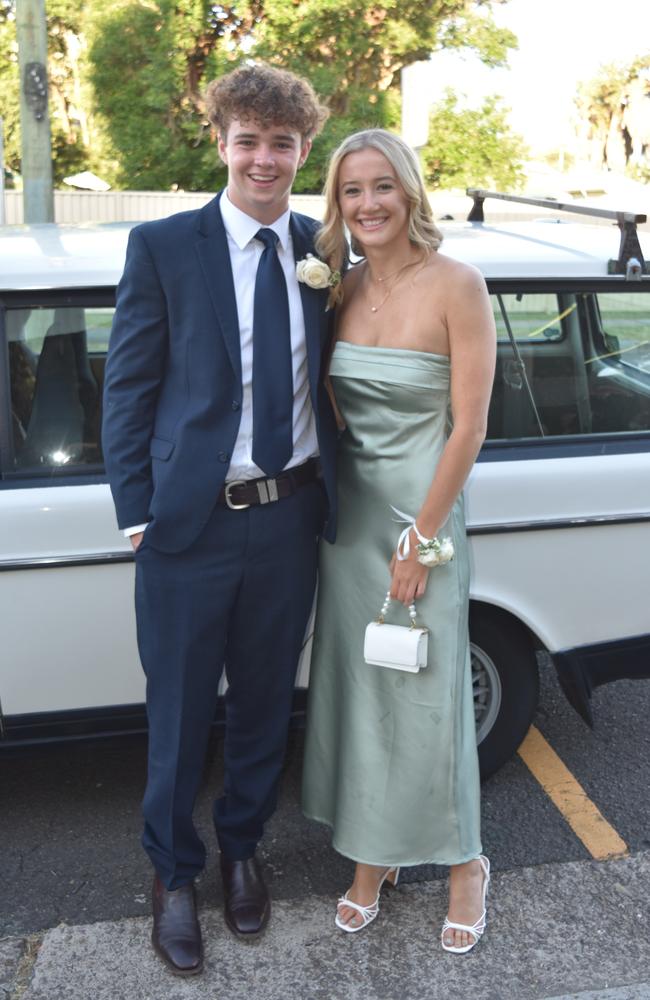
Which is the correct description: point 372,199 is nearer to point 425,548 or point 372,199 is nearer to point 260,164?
point 260,164

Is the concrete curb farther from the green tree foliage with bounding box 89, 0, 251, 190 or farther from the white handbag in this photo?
the green tree foliage with bounding box 89, 0, 251, 190

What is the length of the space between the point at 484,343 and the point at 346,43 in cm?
1579

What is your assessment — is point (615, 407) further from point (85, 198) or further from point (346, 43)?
point (85, 198)

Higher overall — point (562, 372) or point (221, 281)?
point (221, 281)

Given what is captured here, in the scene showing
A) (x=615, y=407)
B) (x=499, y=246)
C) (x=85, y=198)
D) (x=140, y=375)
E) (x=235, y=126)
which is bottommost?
(x=85, y=198)

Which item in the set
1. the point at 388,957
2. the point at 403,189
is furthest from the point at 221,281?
the point at 388,957

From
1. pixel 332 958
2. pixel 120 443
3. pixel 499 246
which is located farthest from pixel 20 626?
pixel 499 246

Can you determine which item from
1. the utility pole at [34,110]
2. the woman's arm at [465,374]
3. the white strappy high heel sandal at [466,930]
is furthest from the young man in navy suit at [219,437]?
the utility pole at [34,110]

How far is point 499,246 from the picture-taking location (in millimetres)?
3189

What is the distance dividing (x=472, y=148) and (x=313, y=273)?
17294mm

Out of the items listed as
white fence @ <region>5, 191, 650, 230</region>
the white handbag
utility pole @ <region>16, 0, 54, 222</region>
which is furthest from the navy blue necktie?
white fence @ <region>5, 191, 650, 230</region>

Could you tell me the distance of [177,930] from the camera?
266 centimetres

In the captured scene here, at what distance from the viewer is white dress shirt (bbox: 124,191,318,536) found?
243 centimetres

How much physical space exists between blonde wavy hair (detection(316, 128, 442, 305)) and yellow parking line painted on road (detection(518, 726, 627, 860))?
1.76m
